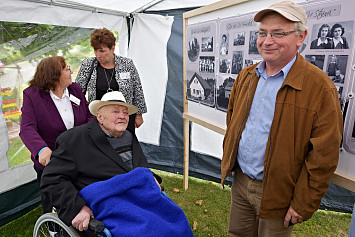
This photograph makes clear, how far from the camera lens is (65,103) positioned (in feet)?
7.44

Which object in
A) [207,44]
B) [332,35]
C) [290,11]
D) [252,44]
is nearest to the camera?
[290,11]

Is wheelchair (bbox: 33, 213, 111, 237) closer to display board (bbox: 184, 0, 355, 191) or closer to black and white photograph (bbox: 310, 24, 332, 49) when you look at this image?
display board (bbox: 184, 0, 355, 191)

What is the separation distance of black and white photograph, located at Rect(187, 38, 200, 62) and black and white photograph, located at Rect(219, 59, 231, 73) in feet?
1.49

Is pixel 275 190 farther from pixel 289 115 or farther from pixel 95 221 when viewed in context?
pixel 95 221

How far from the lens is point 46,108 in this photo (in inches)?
84.4

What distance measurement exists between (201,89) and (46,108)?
5.16 ft

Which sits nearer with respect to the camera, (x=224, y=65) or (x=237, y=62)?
Answer: (x=237, y=62)

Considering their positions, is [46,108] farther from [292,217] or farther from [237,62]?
[292,217]

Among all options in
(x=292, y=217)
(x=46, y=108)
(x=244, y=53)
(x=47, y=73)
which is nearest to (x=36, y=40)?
(x=47, y=73)

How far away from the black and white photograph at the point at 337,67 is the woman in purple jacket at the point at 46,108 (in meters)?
2.01

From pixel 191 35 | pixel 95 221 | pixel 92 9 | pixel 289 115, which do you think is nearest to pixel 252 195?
pixel 289 115

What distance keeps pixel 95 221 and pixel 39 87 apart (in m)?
1.24

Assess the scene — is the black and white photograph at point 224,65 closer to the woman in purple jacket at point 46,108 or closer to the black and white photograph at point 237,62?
the black and white photograph at point 237,62

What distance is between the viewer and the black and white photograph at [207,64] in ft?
8.51
